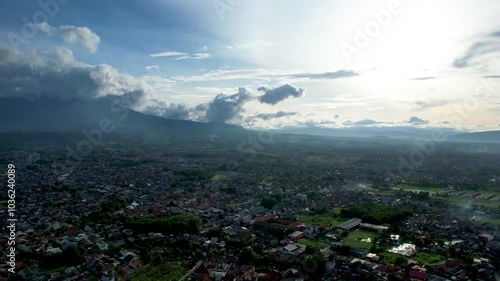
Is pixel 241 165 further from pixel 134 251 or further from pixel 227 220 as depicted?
pixel 134 251

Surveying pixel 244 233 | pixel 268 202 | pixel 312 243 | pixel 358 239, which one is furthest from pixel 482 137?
pixel 244 233

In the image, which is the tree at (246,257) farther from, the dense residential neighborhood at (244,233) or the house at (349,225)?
the house at (349,225)

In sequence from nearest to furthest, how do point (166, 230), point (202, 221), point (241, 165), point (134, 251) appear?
point (134, 251) → point (166, 230) → point (202, 221) → point (241, 165)

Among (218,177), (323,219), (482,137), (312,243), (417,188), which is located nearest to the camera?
(312,243)

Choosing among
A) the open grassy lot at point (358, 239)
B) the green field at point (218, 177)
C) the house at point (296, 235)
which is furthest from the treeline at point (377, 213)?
the green field at point (218, 177)

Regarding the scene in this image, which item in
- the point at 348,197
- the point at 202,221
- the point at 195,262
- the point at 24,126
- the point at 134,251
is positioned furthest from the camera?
the point at 24,126

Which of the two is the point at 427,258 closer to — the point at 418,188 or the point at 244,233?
the point at 244,233

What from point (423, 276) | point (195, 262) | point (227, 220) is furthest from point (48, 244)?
point (423, 276)
